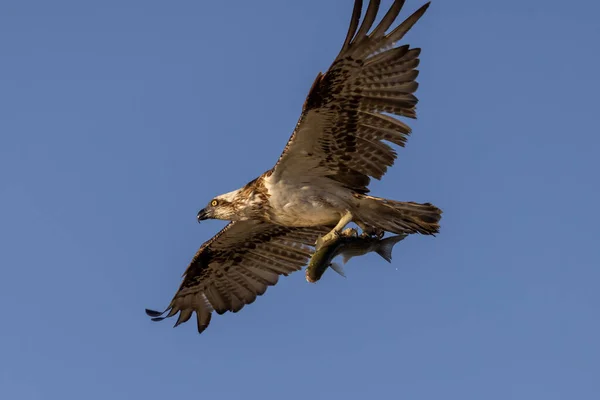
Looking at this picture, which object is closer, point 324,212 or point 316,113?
point 316,113

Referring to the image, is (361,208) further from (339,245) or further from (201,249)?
(201,249)

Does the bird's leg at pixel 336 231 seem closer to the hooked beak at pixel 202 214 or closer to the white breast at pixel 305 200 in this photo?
the white breast at pixel 305 200

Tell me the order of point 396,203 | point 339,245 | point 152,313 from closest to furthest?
point 339,245 < point 396,203 < point 152,313

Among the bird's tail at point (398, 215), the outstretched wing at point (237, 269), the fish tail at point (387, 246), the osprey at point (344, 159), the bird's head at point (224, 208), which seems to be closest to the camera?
the fish tail at point (387, 246)

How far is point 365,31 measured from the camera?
13141 millimetres

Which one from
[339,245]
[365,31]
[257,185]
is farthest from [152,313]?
[365,31]

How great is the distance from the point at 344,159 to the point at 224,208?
1859 mm

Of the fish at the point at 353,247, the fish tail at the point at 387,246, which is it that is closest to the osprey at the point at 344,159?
the fish at the point at 353,247

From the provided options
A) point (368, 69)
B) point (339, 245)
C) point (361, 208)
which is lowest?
point (339, 245)

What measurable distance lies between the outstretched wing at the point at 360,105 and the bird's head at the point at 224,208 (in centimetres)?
85

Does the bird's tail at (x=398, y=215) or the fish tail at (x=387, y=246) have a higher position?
the bird's tail at (x=398, y=215)

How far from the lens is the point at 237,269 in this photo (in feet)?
53.7

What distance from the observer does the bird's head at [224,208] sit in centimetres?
1471

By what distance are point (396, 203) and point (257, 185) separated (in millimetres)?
1856
